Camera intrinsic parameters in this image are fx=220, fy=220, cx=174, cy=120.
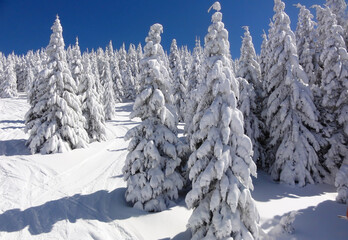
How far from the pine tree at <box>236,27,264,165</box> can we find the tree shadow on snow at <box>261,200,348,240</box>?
20.5 ft

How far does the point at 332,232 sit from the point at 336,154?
8260 millimetres

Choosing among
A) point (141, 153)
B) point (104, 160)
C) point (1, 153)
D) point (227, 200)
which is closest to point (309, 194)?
point (227, 200)

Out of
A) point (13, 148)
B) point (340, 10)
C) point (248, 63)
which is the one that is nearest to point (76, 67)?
point (13, 148)

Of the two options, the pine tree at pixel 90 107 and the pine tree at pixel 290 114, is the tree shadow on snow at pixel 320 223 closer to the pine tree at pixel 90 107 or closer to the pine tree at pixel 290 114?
the pine tree at pixel 290 114

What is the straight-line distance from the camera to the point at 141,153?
1267 cm

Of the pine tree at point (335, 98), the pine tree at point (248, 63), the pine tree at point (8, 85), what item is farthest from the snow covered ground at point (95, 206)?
the pine tree at point (8, 85)

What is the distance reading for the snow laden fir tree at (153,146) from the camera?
1223 cm

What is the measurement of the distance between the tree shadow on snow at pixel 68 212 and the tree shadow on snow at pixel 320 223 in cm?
807

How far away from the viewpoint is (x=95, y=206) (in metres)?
12.7

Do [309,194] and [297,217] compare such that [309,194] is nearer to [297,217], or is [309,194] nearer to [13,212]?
[297,217]

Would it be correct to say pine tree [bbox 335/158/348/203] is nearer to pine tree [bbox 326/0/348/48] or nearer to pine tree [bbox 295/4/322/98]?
pine tree [bbox 295/4/322/98]

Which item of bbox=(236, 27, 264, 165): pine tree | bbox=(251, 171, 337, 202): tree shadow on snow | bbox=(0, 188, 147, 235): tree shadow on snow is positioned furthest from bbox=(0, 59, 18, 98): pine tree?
bbox=(251, 171, 337, 202): tree shadow on snow

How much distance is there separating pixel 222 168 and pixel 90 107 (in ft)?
70.1

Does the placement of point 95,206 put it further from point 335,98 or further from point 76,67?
point 335,98
